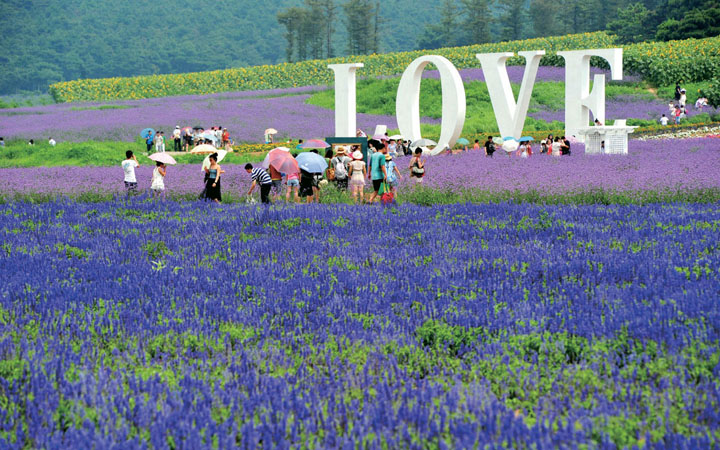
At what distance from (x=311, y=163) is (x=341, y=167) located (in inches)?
90.2

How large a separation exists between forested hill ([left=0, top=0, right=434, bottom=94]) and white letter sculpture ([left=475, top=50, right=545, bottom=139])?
238ft

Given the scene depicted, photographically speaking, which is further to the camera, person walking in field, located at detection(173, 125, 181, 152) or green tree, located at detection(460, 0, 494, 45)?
green tree, located at detection(460, 0, 494, 45)

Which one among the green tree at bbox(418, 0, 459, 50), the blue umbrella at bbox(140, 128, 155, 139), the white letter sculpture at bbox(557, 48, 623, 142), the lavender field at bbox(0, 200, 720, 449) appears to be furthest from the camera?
the green tree at bbox(418, 0, 459, 50)

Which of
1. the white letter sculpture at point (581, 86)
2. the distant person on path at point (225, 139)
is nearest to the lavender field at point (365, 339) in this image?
the white letter sculpture at point (581, 86)

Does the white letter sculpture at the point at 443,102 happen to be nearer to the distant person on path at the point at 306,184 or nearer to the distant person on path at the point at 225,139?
the distant person on path at the point at 225,139

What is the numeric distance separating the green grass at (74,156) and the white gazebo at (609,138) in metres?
10.9

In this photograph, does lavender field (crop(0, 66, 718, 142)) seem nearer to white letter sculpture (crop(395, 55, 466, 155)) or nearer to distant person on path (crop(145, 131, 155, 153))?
distant person on path (crop(145, 131, 155, 153))

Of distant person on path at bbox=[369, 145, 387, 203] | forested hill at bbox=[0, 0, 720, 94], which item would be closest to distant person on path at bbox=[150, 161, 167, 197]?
distant person on path at bbox=[369, 145, 387, 203]

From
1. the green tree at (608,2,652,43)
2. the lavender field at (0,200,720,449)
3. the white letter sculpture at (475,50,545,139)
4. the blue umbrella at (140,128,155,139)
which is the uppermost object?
the green tree at (608,2,652,43)

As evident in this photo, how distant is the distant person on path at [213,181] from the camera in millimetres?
13336

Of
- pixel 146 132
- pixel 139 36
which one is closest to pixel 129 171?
pixel 146 132

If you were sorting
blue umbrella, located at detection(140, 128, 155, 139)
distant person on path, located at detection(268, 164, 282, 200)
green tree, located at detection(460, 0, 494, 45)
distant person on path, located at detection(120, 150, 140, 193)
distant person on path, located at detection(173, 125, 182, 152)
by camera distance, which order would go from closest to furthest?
distant person on path, located at detection(120, 150, 140, 193)
distant person on path, located at detection(268, 164, 282, 200)
blue umbrella, located at detection(140, 128, 155, 139)
distant person on path, located at detection(173, 125, 182, 152)
green tree, located at detection(460, 0, 494, 45)

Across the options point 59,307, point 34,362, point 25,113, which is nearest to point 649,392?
point 34,362

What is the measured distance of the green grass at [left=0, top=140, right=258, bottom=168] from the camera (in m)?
24.2
